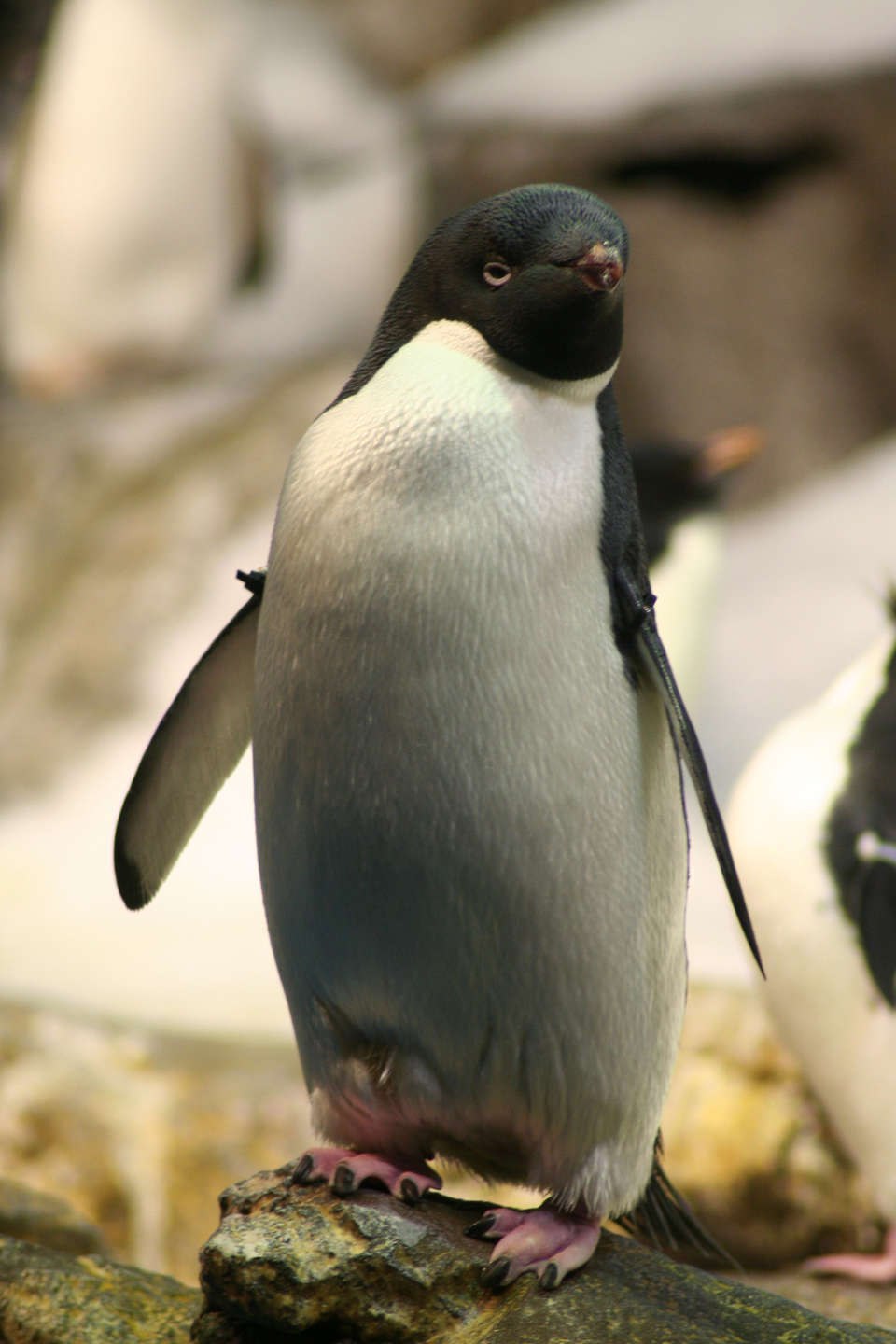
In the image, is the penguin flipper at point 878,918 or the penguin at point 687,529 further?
the penguin at point 687,529

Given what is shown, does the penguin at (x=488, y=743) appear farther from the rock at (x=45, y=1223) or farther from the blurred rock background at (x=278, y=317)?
the blurred rock background at (x=278, y=317)

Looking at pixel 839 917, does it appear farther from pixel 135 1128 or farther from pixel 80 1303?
pixel 80 1303

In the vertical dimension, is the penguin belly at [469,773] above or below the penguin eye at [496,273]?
below

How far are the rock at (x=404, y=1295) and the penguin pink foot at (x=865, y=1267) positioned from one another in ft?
3.11

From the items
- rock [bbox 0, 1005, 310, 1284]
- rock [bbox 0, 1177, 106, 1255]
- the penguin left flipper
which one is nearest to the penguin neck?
rock [bbox 0, 1177, 106, 1255]

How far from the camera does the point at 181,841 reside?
1600 mm

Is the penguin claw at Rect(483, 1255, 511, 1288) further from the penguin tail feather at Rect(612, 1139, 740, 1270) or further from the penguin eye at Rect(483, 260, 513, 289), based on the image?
the penguin eye at Rect(483, 260, 513, 289)

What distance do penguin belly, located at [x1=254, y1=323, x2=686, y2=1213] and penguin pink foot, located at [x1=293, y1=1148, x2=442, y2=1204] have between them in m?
0.05

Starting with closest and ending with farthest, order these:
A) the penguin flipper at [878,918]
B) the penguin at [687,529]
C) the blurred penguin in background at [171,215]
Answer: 1. the penguin flipper at [878,918]
2. the penguin at [687,529]
3. the blurred penguin in background at [171,215]

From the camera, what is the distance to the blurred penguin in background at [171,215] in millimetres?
5059

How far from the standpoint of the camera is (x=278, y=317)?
568 cm

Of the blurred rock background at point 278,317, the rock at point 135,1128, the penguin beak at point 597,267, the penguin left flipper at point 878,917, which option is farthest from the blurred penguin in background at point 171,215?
the penguin beak at point 597,267

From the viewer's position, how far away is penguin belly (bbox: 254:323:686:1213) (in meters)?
1.27

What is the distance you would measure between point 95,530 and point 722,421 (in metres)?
1.90
